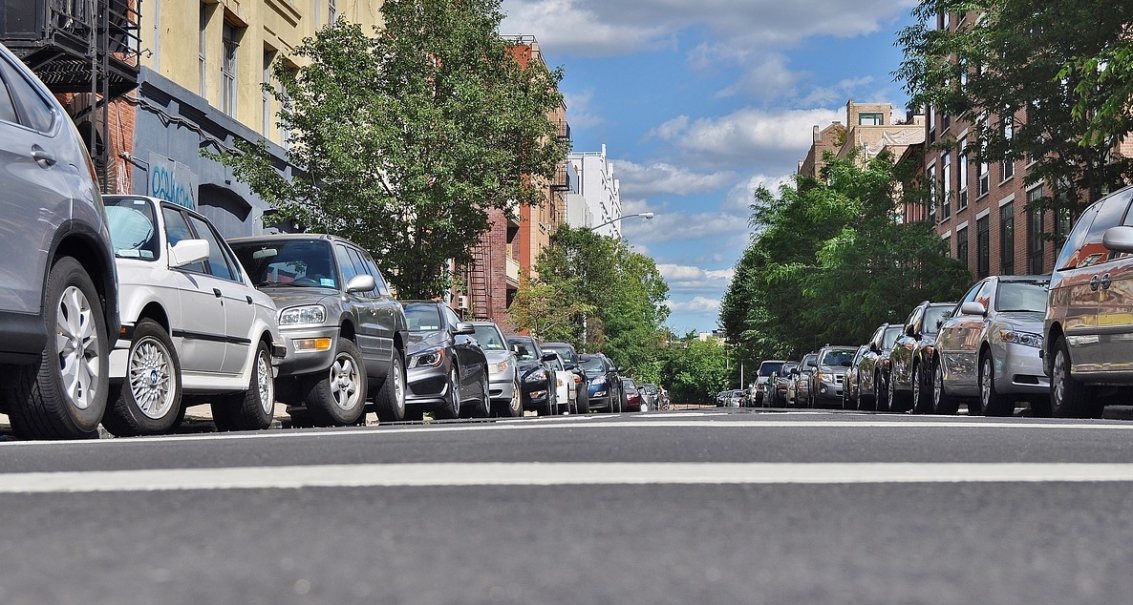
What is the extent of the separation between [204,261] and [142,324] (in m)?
1.51

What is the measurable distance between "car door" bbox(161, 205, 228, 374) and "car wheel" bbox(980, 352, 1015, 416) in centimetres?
815

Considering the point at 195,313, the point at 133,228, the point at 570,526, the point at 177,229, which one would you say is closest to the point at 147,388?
the point at 195,313

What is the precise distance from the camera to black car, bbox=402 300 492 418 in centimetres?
1659

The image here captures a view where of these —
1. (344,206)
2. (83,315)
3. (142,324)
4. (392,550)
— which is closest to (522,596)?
(392,550)

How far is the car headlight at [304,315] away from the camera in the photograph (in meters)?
12.6

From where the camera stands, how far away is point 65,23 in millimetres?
18797

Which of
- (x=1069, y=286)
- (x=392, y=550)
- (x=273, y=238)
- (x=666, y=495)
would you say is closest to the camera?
(x=392, y=550)

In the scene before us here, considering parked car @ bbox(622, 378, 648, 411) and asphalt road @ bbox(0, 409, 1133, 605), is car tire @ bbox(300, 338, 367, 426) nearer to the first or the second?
asphalt road @ bbox(0, 409, 1133, 605)

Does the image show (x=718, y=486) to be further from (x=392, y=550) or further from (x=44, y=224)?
(x=44, y=224)

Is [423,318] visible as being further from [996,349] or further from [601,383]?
[601,383]

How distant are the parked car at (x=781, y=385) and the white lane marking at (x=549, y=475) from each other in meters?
36.6

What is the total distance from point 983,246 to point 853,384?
22325mm

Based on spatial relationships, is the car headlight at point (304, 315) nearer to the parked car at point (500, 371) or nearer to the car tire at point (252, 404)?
the car tire at point (252, 404)

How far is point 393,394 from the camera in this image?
14672 mm
